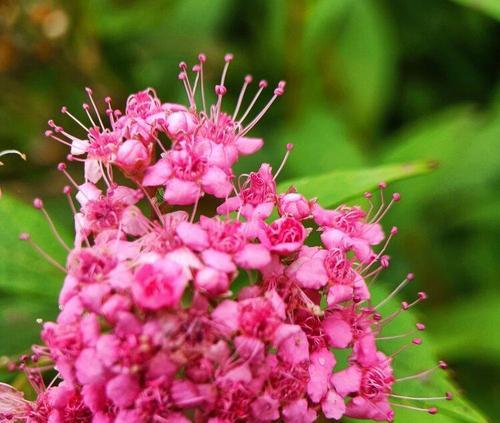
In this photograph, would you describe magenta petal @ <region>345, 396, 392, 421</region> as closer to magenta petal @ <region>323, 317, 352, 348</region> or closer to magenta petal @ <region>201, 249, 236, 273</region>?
magenta petal @ <region>323, 317, 352, 348</region>

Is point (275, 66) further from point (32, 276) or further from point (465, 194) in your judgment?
point (32, 276)

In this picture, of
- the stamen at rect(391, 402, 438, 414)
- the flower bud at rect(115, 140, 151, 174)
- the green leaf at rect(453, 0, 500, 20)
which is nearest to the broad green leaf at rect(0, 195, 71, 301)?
the flower bud at rect(115, 140, 151, 174)

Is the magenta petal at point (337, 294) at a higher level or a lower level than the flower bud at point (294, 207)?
lower

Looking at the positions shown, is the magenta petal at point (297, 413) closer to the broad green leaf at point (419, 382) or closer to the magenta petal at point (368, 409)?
the magenta petal at point (368, 409)

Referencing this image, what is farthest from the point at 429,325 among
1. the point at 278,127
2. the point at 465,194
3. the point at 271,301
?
the point at 271,301

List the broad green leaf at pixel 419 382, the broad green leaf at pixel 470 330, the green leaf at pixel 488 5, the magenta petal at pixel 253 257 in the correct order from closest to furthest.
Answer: the magenta petal at pixel 253 257 → the broad green leaf at pixel 419 382 → the green leaf at pixel 488 5 → the broad green leaf at pixel 470 330

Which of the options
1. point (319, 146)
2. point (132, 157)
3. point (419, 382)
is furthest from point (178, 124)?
point (319, 146)

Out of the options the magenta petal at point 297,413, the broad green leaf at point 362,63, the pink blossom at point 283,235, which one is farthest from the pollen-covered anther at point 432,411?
the broad green leaf at point 362,63
